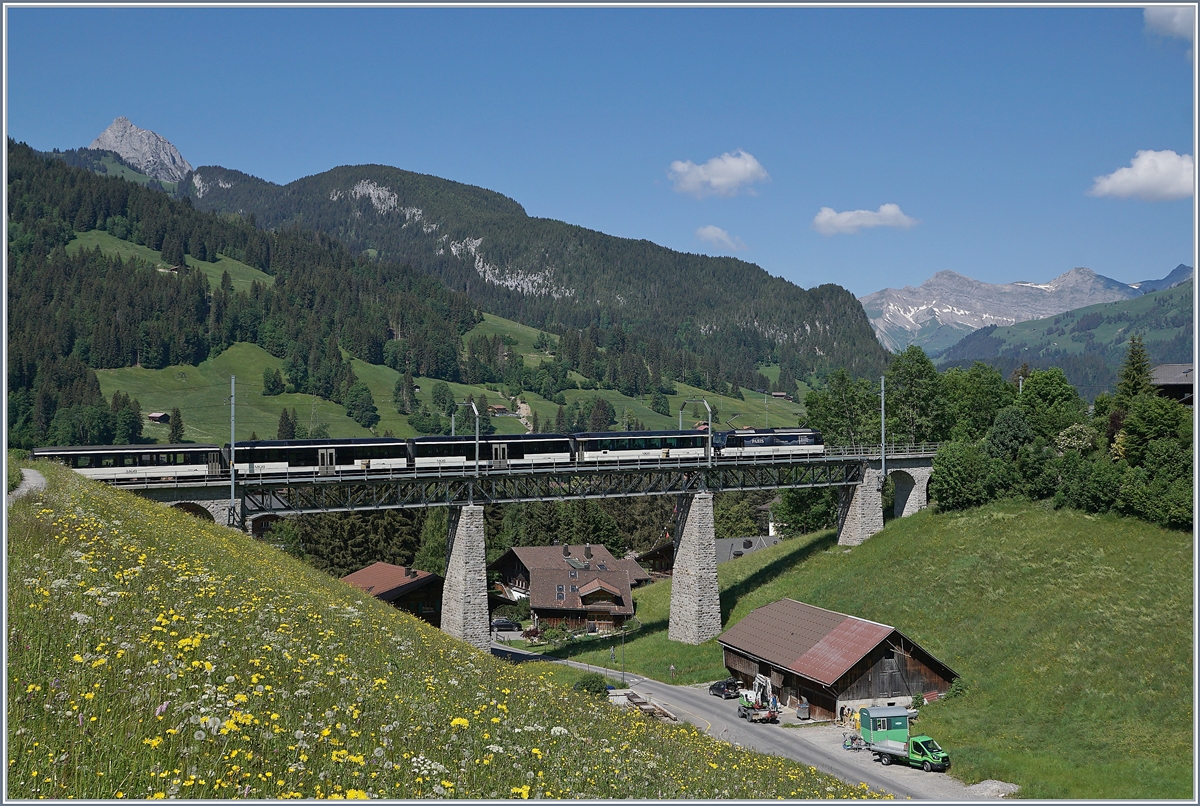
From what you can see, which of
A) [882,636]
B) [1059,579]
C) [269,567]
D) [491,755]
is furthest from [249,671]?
[1059,579]

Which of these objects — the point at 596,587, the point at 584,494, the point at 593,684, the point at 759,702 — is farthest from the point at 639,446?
the point at 593,684

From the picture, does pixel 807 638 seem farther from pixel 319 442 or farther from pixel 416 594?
pixel 416 594

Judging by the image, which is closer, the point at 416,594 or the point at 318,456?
the point at 318,456

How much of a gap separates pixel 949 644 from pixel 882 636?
8.75 m

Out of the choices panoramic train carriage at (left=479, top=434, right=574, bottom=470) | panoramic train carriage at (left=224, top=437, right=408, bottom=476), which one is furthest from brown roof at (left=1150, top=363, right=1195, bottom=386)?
panoramic train carriage at (left=224, top=437, right=408, bottom=476)

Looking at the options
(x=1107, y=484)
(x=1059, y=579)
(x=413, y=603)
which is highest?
(x=1107, y=484)

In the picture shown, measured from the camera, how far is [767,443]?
80.8 m

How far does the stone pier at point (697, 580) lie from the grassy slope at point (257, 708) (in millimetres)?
47134

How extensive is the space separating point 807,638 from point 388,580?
44417 mm

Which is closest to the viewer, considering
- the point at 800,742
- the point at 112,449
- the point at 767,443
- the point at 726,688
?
the point at 800,742

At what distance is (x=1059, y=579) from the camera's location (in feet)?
192

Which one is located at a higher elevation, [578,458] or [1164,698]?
[578,458]

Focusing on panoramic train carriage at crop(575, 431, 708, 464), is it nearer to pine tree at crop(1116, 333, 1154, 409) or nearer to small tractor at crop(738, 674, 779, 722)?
small tractor at crop(738, 674, 779, 722)

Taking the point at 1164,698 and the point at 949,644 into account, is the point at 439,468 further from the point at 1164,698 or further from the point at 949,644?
the point at 1164,698
